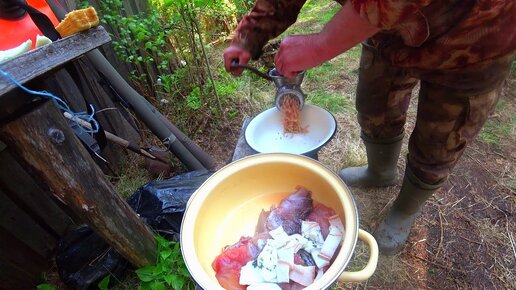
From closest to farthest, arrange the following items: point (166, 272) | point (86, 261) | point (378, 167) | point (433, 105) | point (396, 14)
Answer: point (396, 14) → point (433, 105) → point (166, 272) → point (86, 261) → point (378, 167)

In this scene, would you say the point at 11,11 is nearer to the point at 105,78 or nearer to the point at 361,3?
the point at 105,78

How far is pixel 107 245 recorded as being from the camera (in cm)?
182

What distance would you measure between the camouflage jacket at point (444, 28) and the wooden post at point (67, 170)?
1031 millimetres

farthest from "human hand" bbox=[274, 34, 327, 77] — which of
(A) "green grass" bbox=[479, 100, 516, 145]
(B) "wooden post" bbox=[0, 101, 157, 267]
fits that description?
(A) "green grass" bbox=[479, 100, 516, 145]

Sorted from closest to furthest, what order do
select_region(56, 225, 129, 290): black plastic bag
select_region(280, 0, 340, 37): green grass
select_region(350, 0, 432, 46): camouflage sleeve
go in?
select_region(350, 0, 432, 46): camouflage sleeve → select_region(56, 225, 129, 290): black plastic bag → select_region(280, 0, 340, 37): green grass

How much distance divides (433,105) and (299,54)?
1.82ft

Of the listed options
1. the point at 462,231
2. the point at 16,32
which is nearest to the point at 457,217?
the point at 462,231

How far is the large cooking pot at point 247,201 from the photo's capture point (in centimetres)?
95

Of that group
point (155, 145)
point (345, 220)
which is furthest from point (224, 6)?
point (345, 220)

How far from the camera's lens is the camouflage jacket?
2.75ft

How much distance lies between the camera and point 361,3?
86 centimetres

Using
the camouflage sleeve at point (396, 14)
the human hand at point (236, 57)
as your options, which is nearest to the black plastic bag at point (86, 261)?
the human hand at point (236, 57)

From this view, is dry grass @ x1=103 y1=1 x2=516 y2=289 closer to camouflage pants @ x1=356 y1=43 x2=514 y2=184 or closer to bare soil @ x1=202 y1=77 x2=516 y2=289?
bare soil @ x1=202 y1=77 x2=516 y2=289

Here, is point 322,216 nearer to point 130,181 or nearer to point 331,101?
Answer: point 130,181
